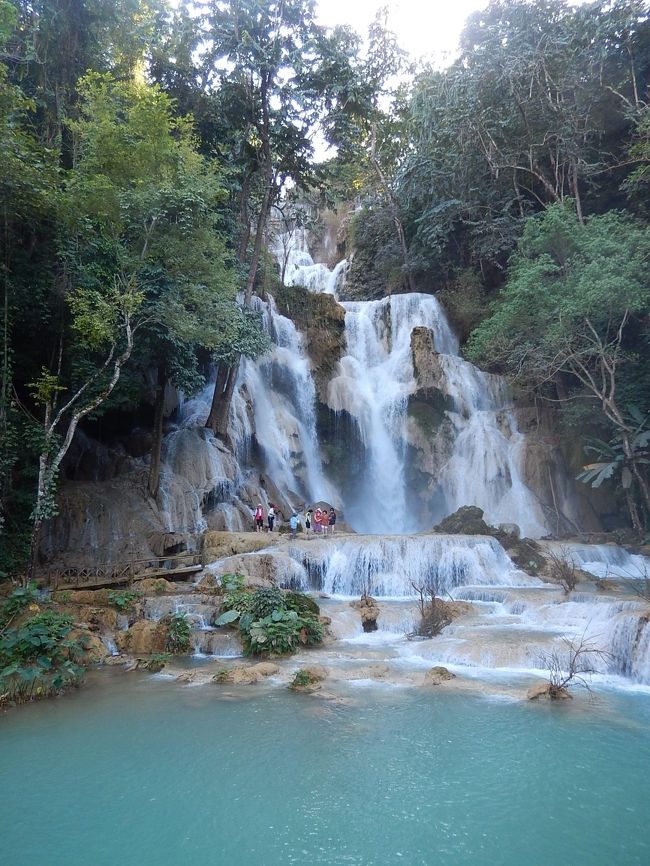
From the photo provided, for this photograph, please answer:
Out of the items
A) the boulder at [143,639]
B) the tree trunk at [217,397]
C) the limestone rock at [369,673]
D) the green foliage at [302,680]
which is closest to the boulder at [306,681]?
the green foliage at [302,680]

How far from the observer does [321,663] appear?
8.95 metres

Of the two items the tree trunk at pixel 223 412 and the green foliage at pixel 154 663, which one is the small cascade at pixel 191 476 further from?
the green foliage at pixel 154 663

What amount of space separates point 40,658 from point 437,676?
536 cm

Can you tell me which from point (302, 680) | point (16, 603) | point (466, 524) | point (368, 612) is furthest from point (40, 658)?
point (466, 524)

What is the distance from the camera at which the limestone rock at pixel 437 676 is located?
790 centimetres

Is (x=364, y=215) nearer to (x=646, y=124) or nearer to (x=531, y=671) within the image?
(x=646, y=124)

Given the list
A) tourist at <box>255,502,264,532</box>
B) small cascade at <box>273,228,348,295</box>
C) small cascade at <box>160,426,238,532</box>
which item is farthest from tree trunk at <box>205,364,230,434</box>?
small cascade at <box>273,228,348,295</box>

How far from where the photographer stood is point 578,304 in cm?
1631

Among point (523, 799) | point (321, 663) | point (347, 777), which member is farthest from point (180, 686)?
point (523, 799)

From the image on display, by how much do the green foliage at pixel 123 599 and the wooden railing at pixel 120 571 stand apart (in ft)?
3.40

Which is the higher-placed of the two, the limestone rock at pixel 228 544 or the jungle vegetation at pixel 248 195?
the jungle vegetation at pixel 248 195

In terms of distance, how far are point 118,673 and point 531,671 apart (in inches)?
238

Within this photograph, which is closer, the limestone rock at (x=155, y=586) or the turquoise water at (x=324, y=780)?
the turquoise water at (x=324, y=780)

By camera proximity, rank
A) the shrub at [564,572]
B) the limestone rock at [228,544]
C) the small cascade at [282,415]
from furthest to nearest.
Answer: the small cascade at [282,415] < the limestone rock at [228,544] < the shrub at [564,572]
